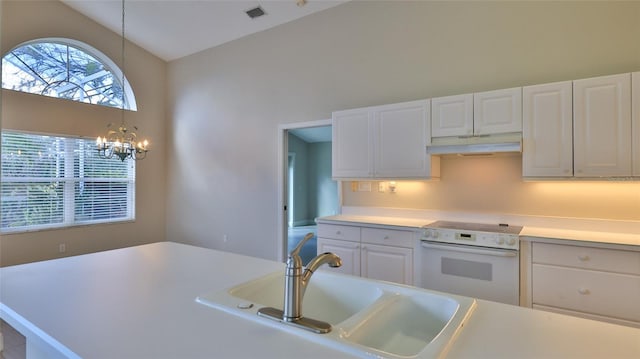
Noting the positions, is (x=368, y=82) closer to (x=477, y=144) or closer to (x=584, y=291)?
(x=477, y=144)

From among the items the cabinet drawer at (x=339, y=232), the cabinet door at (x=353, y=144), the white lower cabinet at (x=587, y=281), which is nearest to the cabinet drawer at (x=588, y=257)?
the white lower cabinet at (x=587, y=281)

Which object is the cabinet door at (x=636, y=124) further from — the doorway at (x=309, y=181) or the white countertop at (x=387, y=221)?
the doorway at (x=309, y=181)

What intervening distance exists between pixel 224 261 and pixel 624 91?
3007 mm

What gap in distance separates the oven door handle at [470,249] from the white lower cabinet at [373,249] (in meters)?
0.19

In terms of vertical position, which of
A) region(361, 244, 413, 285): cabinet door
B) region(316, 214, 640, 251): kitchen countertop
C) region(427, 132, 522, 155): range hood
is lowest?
region(361, 244, 413, 285): cabinet door

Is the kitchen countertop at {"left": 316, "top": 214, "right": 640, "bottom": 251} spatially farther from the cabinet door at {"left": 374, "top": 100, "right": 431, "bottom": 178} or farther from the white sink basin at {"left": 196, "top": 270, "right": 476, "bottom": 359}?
the white sink basin at {"left": 196, "top": 270, "right": 476, "bottom": 359}

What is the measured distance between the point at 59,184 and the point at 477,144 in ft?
18.0

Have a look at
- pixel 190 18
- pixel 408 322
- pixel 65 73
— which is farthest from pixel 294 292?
pixel 65 73

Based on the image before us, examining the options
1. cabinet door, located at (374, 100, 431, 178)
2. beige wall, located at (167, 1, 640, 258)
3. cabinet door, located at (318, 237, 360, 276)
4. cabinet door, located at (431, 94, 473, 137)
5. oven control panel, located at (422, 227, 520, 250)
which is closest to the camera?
oven control panel, located at (422, 227, 520, 250)

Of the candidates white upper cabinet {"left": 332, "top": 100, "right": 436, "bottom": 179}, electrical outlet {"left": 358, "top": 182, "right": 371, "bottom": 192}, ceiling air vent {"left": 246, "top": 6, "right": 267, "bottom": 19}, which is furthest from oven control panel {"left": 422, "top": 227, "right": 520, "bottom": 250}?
ceiling air vent {"left": 246, "top": 6, "right": 267, "bottom": 19}

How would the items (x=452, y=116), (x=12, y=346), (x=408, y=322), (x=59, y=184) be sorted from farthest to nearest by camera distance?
(x=59, y=184) < (x=452, y=116) < (x=12, y=346) < (x=408, y=322)

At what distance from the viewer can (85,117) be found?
16.6ft

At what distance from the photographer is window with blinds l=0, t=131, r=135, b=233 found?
4418 mm

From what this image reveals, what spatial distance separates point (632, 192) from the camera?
2.72 meters
